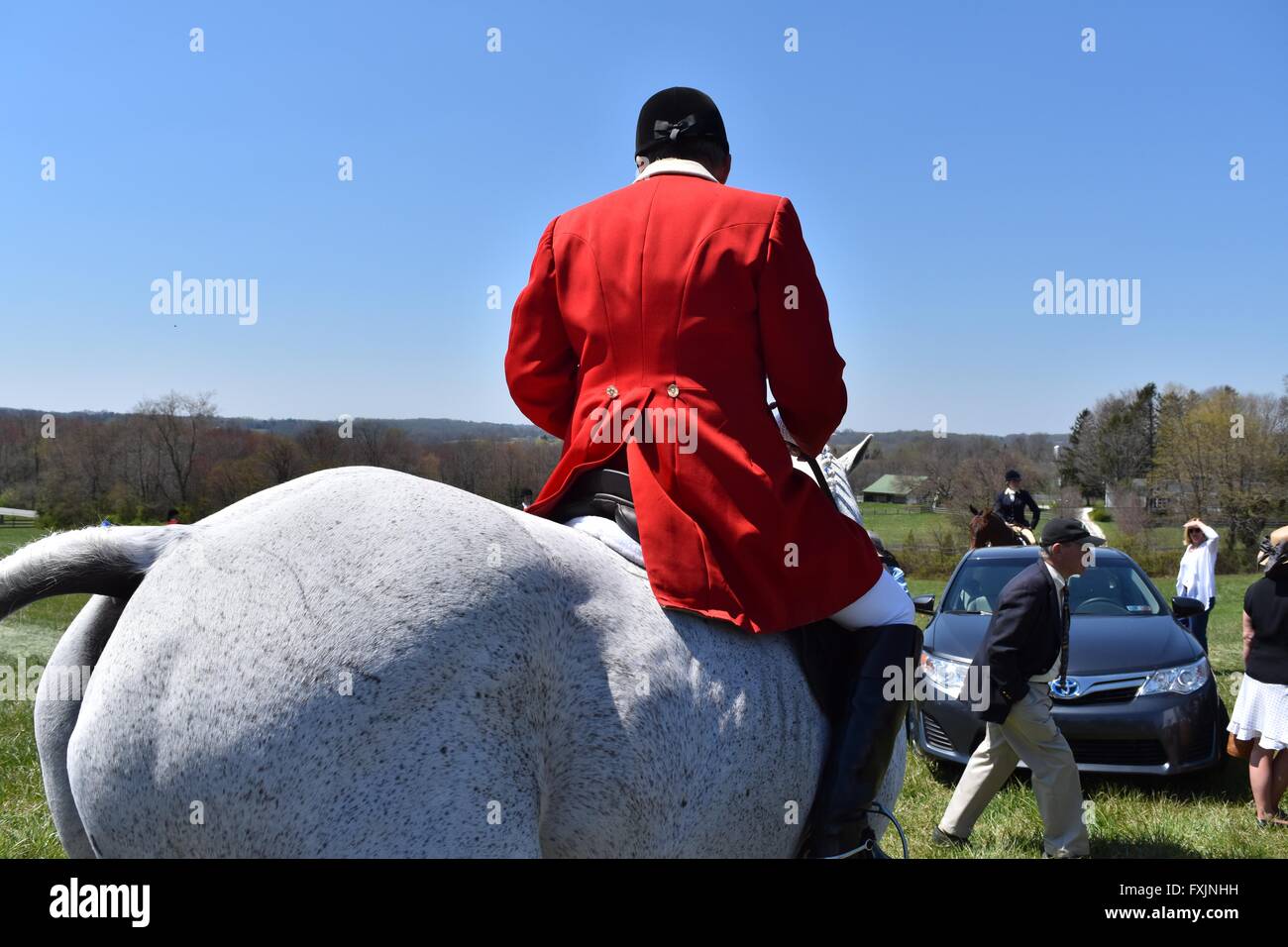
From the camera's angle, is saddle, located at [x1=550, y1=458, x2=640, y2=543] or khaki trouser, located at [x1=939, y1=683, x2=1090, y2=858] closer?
saddle, located at [x1=550, y1=458, x2=640, y2=543]

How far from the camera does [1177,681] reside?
7.36 metres

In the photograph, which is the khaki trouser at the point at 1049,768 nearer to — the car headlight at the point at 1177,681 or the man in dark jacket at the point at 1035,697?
the man in dark jacket at the point at 1035,697

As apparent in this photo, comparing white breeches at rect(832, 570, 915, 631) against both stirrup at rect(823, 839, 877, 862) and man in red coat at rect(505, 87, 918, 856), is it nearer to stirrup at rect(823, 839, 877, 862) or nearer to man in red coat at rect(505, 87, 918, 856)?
man in red coat at rect(505, 87, 918, 856)

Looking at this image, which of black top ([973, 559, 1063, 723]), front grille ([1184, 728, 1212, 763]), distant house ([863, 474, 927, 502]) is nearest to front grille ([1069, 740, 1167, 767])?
front grille ([1184, 728, 1212, 763])

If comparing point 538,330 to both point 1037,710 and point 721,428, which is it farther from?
point 1037,710

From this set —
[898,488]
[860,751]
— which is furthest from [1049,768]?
Answer: [898,488]

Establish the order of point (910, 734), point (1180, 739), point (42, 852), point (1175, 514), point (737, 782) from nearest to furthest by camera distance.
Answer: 1. point (737, 782)
2. point (42, 852)
3. point (1180, 739)
4. point (910, 734)
5. point (1175, 514)

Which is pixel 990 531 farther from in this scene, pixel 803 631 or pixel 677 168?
pixel 677 168

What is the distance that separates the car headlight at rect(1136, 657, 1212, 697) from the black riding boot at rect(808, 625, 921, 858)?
5.56 metres

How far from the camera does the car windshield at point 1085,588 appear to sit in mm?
8609

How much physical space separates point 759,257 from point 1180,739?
6411 millimetres

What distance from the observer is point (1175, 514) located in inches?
2060

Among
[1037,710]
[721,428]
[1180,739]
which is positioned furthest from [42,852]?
[1180,739]

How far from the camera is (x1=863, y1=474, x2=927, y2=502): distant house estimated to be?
124ft
